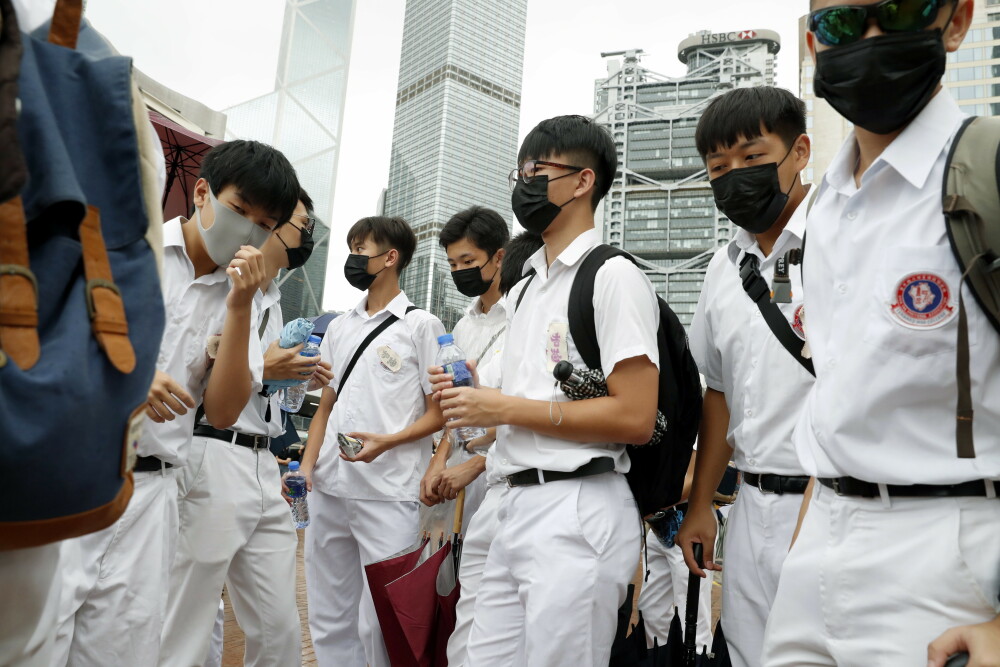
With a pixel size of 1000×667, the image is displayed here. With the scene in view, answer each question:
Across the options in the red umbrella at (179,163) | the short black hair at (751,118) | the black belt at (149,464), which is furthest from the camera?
the red umbrella at (179,163)

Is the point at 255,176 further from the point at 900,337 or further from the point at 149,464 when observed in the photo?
the point at 900,337

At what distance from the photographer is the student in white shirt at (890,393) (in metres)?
1.30

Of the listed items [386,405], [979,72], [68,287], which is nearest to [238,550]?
[386,405]

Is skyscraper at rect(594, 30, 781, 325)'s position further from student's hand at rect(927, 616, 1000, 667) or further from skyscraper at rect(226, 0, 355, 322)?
student's hand at rect(927, 616, 1000, 667)

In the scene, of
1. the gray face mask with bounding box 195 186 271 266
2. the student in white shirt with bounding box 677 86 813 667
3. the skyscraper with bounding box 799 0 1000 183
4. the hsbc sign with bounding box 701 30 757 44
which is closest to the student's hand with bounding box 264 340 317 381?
the gray face mask with bounding box 195 186 271 266

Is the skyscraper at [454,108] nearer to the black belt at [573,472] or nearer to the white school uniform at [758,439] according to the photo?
the white school uniform at [758,439]

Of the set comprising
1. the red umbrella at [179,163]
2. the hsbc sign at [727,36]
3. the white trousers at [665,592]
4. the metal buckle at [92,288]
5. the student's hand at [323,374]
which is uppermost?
the hsbc sign at [727,36]

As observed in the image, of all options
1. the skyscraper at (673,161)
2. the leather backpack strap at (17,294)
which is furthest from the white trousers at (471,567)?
the skyscraper at (673,161)

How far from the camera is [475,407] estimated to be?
2330 millimetres

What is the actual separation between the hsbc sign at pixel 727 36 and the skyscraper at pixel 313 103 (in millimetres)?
79975

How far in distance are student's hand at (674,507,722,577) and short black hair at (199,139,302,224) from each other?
6.54 ft

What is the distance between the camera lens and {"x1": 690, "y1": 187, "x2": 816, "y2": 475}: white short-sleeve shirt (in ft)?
7.73

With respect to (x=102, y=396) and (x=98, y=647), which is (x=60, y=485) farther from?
(x=98, y=647)

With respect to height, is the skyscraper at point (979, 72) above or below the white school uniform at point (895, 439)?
above
